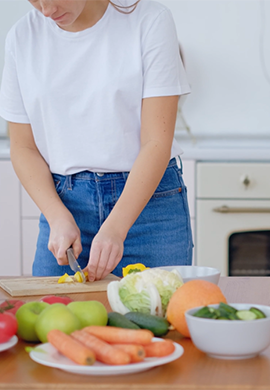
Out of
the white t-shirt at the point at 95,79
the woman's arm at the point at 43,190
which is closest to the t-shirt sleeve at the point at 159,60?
the white t-shirt at the point at 95,79

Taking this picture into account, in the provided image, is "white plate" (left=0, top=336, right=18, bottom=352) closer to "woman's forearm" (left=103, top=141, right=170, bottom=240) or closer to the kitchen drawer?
"woman's forearm" (left=103, top=141, right=170, bottom=240)

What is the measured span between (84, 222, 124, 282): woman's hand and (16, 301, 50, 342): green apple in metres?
0.32

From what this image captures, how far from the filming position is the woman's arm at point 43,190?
1106 mm

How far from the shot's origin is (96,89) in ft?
4.17

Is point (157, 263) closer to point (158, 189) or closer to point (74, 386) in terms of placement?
point (158, 189)

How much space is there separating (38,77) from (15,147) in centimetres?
19

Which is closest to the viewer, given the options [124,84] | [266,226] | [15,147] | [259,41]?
[124,84]

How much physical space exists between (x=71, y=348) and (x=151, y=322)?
150 millimetres

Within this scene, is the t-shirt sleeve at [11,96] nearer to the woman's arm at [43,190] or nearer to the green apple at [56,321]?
the woman's arm at [43,190]

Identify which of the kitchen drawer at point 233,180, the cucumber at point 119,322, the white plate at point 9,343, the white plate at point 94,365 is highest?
the kitchen drawer at point 233,180

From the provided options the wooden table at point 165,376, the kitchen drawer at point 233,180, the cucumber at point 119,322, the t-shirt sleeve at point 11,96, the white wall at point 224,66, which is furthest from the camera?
the white wall at point 224,66

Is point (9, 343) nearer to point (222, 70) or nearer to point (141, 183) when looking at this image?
point (141, 183)

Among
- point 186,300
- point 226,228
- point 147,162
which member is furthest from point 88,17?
point 226,228

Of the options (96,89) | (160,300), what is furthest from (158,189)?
(160,300)
